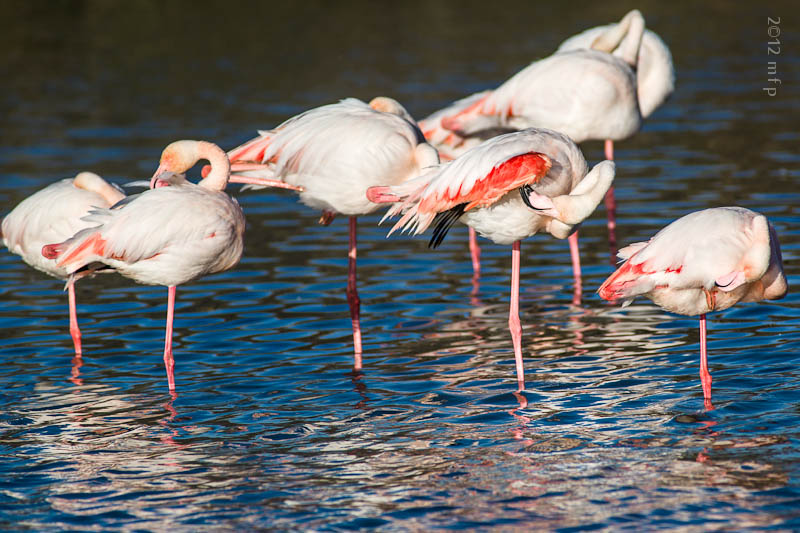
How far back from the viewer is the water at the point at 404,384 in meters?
4.63

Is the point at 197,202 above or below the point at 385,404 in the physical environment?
above

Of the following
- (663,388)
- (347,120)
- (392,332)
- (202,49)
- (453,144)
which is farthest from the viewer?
(202,49)

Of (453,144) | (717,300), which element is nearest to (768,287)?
(717,300)

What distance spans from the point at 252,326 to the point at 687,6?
1764 cm

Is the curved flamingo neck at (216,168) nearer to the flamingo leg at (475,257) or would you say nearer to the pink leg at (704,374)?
the flamingo leg at (475,257)

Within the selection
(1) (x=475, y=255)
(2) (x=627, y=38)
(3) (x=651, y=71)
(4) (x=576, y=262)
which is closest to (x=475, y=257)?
(1) (x=475, y=255)

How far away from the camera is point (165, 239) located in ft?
19.6

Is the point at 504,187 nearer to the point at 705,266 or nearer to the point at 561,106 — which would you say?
the point at 705,266

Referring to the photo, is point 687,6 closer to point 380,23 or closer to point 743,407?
point 380,23

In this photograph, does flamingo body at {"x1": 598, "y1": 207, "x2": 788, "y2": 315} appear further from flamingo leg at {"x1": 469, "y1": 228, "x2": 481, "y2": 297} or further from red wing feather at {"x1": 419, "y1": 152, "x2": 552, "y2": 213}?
flamingo leg at {"x1": 469, "y1": 228, "x2": 481, "y2": 297}

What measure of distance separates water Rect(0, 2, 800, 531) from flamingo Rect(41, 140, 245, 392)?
64cm

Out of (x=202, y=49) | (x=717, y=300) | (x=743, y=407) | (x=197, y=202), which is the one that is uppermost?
(x=202, y=49)

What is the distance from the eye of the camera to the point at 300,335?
23.4ft

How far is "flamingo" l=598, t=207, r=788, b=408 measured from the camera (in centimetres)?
540
